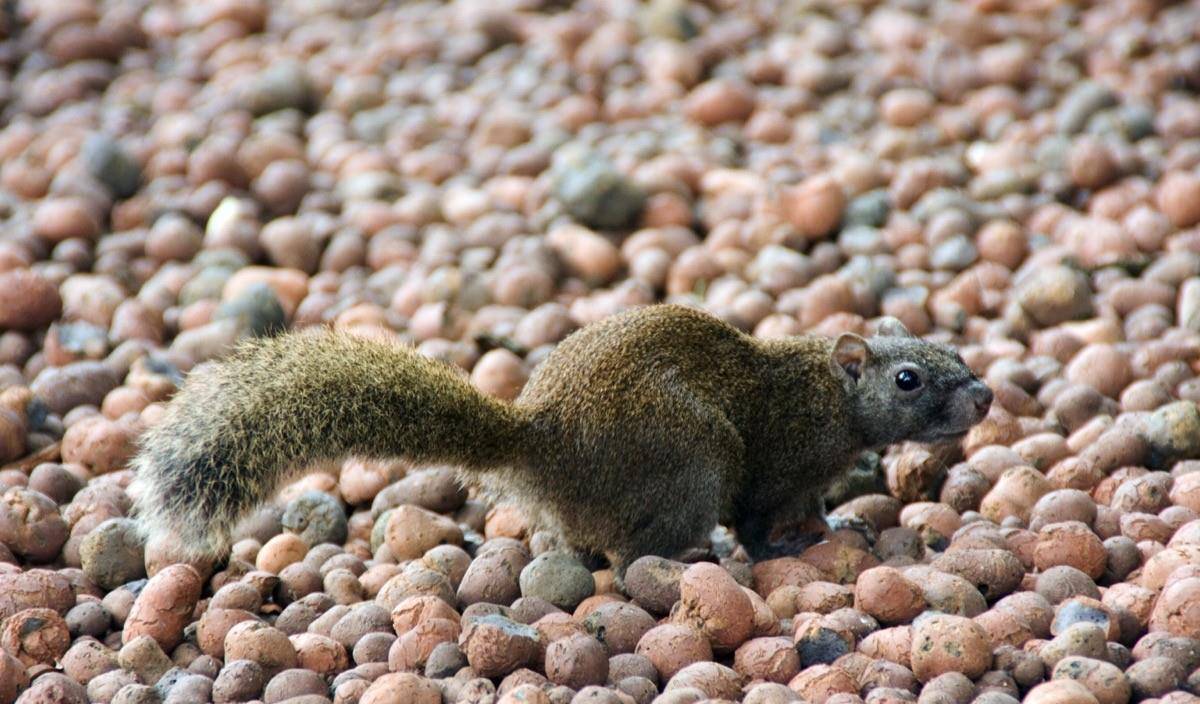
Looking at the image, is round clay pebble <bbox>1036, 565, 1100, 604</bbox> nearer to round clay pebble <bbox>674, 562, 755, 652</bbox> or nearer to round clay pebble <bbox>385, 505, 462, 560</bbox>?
round clay pebble <bbox>674, 562, 755, 652</bbox>

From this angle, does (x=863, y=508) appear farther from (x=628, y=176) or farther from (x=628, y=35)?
(x=628, y=35)

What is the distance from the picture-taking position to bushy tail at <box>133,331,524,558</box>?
3494 mm

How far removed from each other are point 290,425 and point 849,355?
1.79 m

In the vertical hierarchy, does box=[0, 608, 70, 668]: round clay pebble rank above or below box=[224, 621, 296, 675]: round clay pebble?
below

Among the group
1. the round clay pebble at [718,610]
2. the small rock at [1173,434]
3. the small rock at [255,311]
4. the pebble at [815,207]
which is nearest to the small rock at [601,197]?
the pebble at [815,207]

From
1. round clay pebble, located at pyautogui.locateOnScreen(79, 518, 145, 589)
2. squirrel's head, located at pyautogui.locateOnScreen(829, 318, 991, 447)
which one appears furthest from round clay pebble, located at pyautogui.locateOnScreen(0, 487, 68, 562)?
squirrel's head, located at pyautogui.locateOnScreen(829, 318, 991, 447)

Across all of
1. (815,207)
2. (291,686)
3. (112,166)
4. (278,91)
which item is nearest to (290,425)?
(291,686)

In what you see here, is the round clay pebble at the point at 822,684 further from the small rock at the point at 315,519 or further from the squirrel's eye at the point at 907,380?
the small rock at the point at 315,519

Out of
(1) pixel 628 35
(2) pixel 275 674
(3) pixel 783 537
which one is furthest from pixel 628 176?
(2) pixel 275 674

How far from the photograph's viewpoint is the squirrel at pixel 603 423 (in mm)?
3588

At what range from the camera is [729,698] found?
10.5ft

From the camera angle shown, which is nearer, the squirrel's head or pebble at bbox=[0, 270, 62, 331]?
the squirrel's head

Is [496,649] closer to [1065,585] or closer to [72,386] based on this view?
[1065,585]

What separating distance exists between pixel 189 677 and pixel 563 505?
116 cm
